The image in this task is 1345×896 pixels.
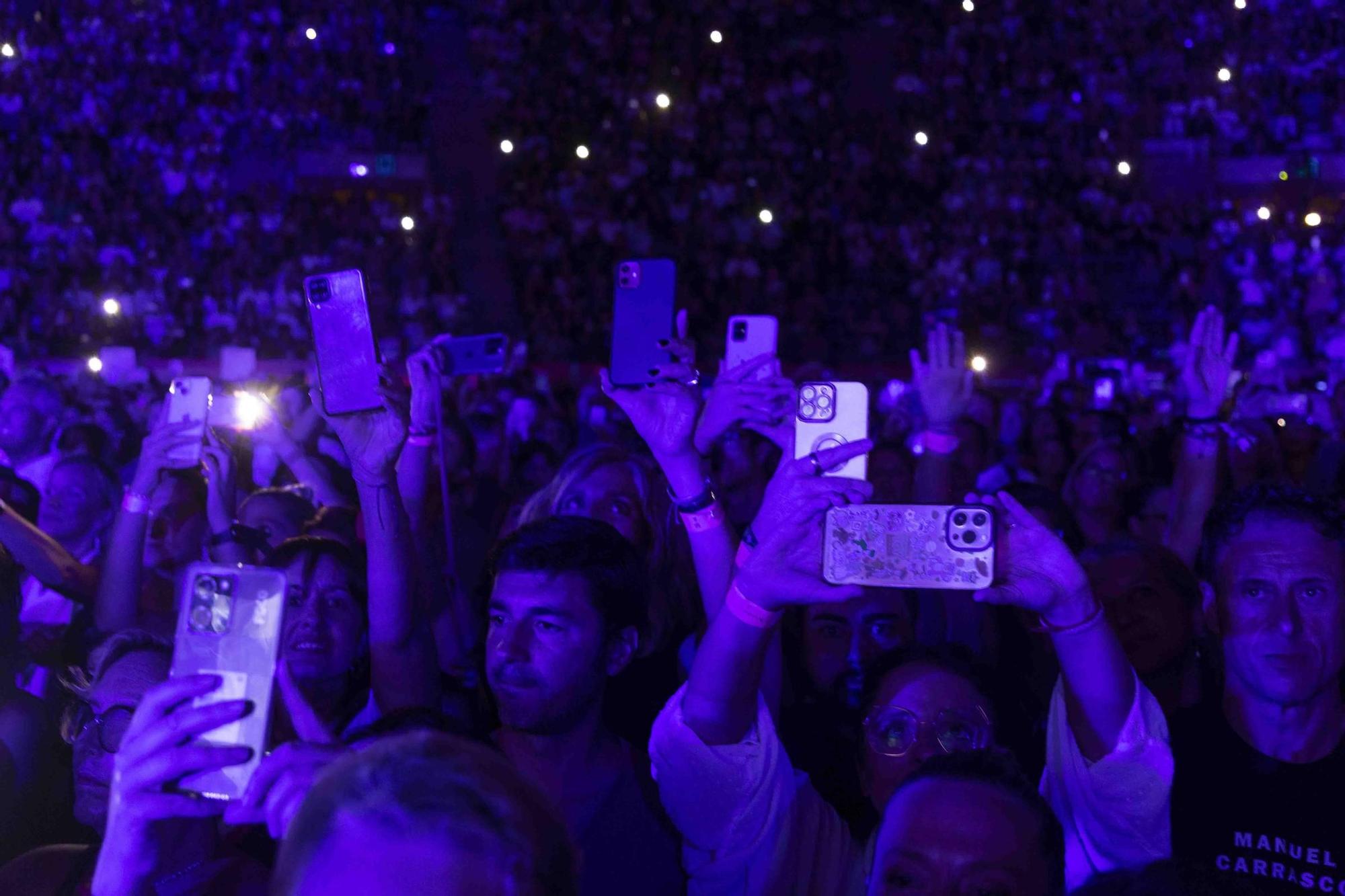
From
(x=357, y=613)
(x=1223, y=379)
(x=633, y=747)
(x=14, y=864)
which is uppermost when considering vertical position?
(x=1223, y=379)

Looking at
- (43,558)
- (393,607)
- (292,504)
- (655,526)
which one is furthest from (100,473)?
(393,607)

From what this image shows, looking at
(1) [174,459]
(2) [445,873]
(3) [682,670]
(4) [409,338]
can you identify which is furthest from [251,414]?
(4) [409,338]

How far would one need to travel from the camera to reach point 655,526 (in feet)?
11.4

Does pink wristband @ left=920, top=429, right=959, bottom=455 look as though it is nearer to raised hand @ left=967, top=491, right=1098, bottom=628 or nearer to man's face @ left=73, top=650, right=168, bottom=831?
raised hand @ left=967, top=491, right=1098, bottom=628

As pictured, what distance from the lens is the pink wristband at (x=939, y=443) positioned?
3.52 m

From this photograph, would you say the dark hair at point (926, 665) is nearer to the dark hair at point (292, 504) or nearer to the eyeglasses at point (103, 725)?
the eyeglasses at point (103, 725)

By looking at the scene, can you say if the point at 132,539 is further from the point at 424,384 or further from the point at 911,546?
the point at 911,546

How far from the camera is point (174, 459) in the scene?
141 inches

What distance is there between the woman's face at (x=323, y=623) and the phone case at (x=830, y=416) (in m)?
1.21

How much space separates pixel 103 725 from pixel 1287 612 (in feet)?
7.49

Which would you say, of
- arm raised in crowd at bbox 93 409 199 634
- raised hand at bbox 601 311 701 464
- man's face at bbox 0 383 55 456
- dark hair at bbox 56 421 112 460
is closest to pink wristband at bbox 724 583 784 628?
raised hand at bbox 601 311 701 464

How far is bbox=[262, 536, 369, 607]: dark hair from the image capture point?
2895 mm

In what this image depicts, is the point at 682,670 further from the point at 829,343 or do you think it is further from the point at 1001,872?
the point at 829,343

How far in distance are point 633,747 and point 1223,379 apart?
2154mm
